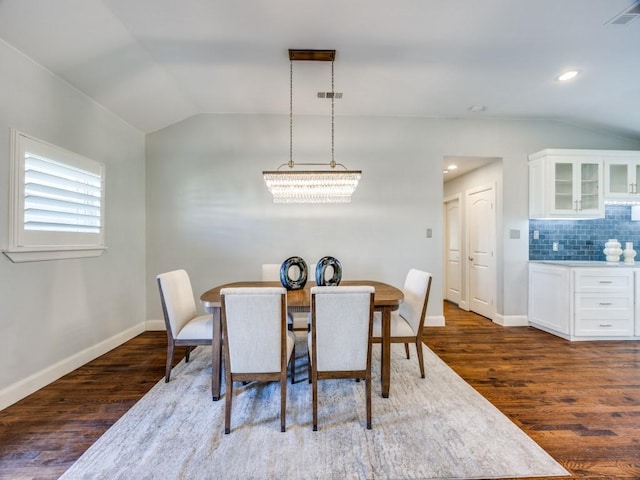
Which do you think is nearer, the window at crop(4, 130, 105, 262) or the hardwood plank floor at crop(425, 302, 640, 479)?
the hardwood plank floor at crop(425, 302, 640, 479)

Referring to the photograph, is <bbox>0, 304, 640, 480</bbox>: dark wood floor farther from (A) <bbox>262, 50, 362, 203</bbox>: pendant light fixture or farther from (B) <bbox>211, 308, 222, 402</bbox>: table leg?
(A) <bbox>262, 50, 362, 203</bbox>: pendant light fixture

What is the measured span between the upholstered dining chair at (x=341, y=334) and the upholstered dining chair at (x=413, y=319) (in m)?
0.50

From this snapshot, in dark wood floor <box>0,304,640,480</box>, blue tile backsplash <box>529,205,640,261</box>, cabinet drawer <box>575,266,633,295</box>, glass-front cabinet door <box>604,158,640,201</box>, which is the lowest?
dark wood floor <box>0,304,640,480</box>

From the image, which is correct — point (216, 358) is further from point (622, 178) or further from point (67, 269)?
point (622, 178)

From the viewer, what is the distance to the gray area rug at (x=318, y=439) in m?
1.55

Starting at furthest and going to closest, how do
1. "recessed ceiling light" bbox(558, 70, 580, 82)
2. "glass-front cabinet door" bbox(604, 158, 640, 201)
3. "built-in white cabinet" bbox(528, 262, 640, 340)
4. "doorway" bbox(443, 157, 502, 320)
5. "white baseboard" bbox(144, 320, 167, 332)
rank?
"doorway" bbox(443, 157, 502, 320) → "white baseboard" bbox(144, 320, 167, 332) → "glass-front cabinet door" bbox(604, 158, 640, 201) → "built-in white cabinet" bbox(528, 262, 640, 340) → "recessed ceiling light" bbox(558, 70, 580, 82)

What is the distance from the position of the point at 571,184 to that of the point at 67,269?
221 inches

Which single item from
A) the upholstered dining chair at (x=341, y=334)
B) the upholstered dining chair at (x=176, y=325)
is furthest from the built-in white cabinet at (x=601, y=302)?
the upholstered dining chair at (x=176, y=325)

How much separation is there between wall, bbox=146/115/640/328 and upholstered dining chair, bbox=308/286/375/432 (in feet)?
7.09

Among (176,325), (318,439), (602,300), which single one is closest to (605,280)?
(602,300)

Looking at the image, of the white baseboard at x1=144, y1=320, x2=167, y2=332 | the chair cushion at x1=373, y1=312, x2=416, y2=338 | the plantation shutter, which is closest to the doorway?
the chair cushion at x1=373, y1=312, x2=416, y2=338

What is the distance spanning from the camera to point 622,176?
12.7 feet

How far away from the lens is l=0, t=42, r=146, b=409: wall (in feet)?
7.17

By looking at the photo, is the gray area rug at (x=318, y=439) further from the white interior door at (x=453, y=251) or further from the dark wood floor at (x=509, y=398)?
the white interior door at (x=453, y=251)
